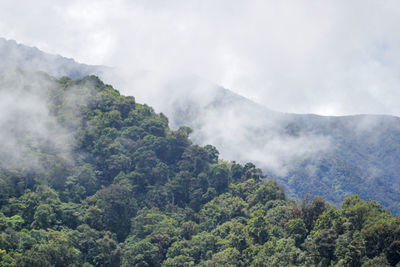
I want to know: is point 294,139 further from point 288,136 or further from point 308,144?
point 308,144

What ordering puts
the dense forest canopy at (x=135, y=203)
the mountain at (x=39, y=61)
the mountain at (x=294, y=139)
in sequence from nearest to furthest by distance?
1. the dense forest canopy at (x=135, y=203)
2. the mountain at (x=39, y=61)
3. the mountain at (x=294, y=139)

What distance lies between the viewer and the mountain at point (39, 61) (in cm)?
8025

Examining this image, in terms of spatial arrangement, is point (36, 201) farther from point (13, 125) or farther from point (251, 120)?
point (251, 120)

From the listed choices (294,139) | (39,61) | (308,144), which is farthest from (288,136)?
(39,61)

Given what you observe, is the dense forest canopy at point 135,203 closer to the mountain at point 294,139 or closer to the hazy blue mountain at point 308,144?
the mountain at point 294,139

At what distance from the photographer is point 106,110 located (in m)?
57.2

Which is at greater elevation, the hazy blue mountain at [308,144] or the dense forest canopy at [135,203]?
the hazy blue mountain at [308,144]

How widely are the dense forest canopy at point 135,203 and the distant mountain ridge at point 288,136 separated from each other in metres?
40.4

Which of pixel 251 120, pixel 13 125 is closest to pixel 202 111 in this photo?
pixel 251 120

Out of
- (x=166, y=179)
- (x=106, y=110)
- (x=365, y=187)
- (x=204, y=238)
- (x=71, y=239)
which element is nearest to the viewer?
(x=71, y=239)

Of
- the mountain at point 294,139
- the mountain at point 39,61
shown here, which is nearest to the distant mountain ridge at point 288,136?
the mountain at point 294,139

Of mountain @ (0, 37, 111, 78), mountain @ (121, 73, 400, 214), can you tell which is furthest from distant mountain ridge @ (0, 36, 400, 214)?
mountain @ (0, 37, 111, 78)

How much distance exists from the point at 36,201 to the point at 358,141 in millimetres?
95895

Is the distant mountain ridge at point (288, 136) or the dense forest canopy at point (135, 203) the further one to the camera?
the distant mountain ridge at point (288, 136)
